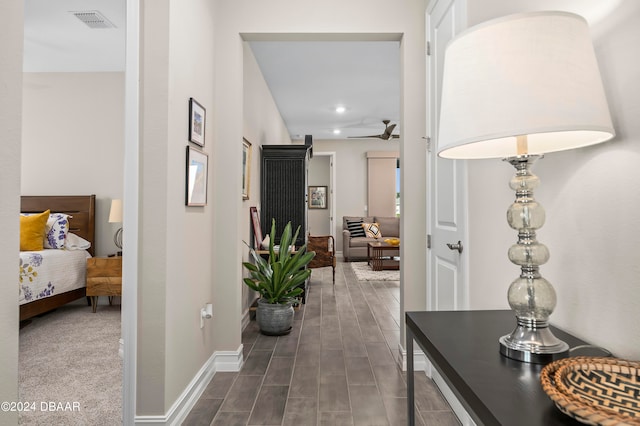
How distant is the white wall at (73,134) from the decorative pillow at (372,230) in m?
5.32

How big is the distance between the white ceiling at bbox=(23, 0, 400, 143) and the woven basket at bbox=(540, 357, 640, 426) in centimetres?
360

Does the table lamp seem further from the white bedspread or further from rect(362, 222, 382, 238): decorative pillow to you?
rect(362, 222, 382, 238): decorative pillow

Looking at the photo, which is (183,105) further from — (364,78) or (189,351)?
(364,78)

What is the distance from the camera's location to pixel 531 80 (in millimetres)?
708

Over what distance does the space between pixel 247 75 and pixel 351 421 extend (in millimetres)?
3304

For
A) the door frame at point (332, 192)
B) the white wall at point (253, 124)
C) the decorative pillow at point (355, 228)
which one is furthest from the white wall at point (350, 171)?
the white wall at point (253, 124)

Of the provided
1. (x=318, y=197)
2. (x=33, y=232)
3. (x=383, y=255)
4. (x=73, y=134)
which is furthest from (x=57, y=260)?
(x=318, y=197)

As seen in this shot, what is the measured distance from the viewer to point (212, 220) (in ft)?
8.23

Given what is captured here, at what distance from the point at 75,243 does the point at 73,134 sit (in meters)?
1.28

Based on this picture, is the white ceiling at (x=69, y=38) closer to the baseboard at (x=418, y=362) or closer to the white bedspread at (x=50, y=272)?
the white bedspread at (x=50, y=272)

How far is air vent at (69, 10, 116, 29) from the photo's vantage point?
2.93 m

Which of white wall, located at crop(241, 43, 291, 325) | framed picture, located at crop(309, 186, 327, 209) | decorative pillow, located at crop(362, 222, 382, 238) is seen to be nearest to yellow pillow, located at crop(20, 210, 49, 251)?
white wall, located at crop(241, 43, 291, 325)

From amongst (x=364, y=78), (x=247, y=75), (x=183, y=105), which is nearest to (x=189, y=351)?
(x=183, y=105)

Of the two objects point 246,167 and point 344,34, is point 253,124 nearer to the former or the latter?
point 246,167
